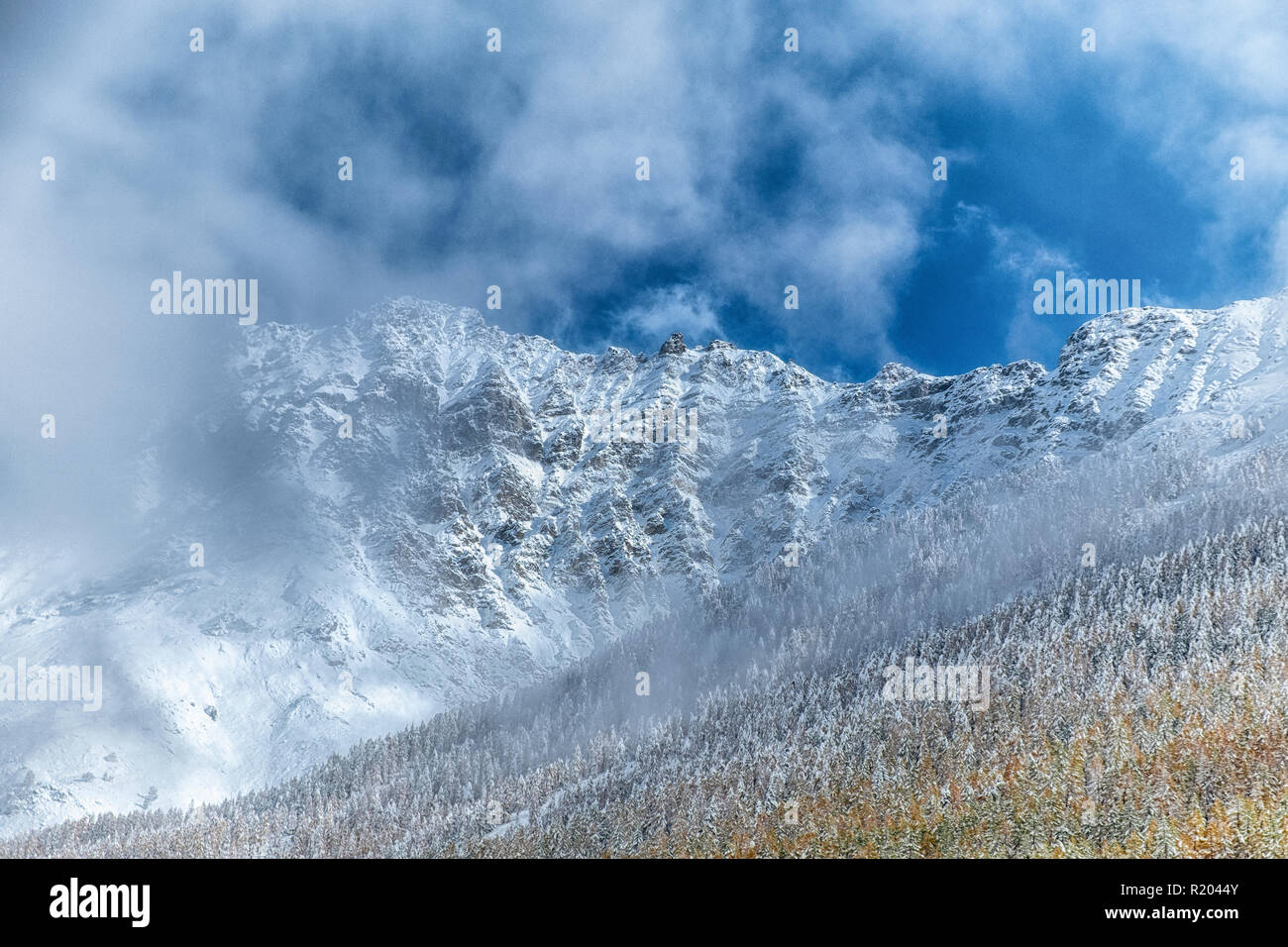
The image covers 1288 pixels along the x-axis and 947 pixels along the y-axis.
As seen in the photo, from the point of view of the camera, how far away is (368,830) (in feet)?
601

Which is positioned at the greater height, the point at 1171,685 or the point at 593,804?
the point at 1171,685

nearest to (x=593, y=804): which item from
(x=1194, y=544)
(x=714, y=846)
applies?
(x=714, y=846)

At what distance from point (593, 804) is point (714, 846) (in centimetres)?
4298
